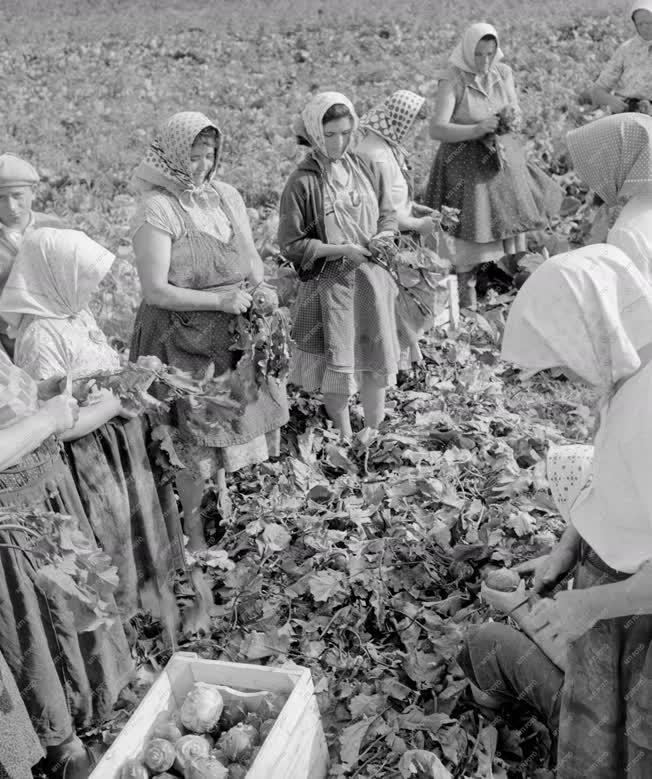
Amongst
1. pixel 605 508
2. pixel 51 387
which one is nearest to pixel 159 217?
pixel 51 387

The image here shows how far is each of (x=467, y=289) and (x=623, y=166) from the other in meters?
2.62

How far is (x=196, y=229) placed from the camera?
10.3 ft

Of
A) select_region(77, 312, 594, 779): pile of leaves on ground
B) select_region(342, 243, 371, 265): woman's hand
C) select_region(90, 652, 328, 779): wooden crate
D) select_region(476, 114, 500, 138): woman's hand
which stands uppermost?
select_region(476, 114, 500, 138): woman's hand

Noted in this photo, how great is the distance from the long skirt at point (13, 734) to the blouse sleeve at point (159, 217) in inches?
64.1

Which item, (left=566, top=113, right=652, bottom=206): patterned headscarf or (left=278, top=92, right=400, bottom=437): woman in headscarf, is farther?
(left=278, top=92, right=400, bottom=437): woman in headscarf

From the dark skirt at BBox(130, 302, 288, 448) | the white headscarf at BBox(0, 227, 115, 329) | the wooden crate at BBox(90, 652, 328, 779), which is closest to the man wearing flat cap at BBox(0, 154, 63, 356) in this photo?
the dark skirt at BBox(130, 302, 288, 448)

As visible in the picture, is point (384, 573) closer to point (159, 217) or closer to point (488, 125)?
point (159, 217)

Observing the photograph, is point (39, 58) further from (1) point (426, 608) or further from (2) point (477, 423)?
(1) point (426, 608)

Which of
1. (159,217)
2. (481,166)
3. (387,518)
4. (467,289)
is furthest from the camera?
(467,289)

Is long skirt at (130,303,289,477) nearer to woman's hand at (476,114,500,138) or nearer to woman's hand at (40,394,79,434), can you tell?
woman's hand at (40,394,79,434)

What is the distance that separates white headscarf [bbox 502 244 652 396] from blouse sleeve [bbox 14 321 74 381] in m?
1.55

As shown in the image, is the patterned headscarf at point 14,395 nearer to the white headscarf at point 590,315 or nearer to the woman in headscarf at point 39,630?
the woman in headscarf at point 39,630

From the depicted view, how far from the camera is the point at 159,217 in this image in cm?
307

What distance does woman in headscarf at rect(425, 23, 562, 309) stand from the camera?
4949mm
